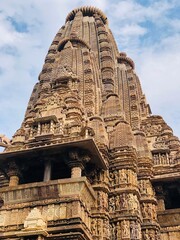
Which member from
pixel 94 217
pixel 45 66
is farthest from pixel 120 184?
pixel 45 66

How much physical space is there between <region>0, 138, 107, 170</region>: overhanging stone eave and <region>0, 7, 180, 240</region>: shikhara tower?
0.04 m

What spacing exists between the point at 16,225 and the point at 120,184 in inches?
222

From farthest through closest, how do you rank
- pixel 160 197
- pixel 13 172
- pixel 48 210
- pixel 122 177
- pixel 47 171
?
pixel 160 197 → pixel 122 177 → pixel 13 172 → pixel 47 171 → pixel 48 210

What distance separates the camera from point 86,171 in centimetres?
1775

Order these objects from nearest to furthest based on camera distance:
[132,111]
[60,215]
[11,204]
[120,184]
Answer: [60,215]
[11,204]
[120,184]
[132,111]

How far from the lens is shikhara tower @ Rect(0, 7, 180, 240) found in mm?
14609

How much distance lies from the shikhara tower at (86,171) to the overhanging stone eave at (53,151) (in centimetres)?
4

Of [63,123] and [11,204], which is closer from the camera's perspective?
[11,204]

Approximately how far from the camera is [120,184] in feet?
58.5

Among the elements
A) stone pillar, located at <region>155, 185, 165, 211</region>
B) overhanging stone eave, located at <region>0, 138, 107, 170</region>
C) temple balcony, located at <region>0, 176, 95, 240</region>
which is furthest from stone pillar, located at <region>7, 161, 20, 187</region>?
stone pillar, located at <region>155, 185, 165, 211</region>

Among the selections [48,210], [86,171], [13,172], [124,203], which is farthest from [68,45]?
[48,210]

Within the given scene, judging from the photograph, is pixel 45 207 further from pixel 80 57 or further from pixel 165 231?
pixel 80 57

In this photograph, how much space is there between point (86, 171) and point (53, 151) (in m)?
2.33

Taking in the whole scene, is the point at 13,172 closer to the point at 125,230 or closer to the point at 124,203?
the point at 124,203
